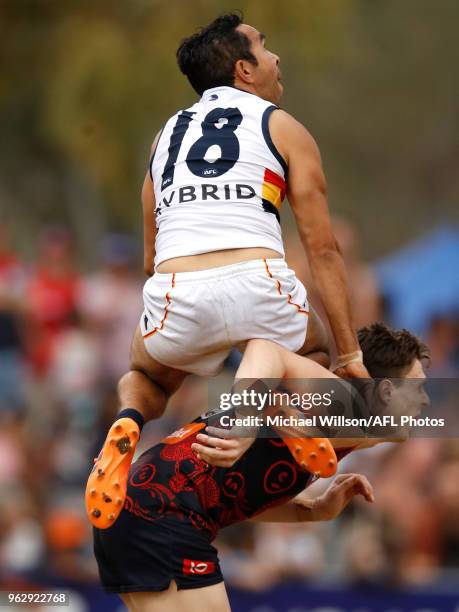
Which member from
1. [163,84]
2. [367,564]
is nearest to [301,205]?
[367,564]

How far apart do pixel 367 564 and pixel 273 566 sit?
24.7 inches

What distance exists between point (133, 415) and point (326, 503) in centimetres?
100

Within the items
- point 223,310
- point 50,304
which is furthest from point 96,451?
point 223,310

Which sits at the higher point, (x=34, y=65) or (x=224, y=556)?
(x=34, y=65)

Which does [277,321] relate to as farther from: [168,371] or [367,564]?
[367,564]

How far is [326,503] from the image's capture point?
19.5ft

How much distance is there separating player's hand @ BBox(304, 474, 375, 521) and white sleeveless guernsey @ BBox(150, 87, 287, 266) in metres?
1.11

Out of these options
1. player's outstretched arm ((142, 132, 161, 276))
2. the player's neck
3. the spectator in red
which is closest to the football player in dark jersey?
player's outstretched arm ((142, 132, 161, 276))

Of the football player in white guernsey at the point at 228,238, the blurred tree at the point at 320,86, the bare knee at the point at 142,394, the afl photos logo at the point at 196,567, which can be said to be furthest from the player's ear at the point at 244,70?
the blurred tree at the point at 320,86

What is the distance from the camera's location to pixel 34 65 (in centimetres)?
2000

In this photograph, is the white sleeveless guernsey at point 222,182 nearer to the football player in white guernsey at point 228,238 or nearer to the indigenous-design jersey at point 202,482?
the football player in white guernsey at point 228,238

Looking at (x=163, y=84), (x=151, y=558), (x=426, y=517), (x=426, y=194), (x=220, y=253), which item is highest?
(x=163, y=84)

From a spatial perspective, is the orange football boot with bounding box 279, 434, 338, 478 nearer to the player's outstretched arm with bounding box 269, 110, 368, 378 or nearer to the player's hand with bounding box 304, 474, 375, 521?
the player's outstretched arm with bounding box 269, 110, 368, 378

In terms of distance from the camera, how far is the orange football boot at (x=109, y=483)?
5.22m
